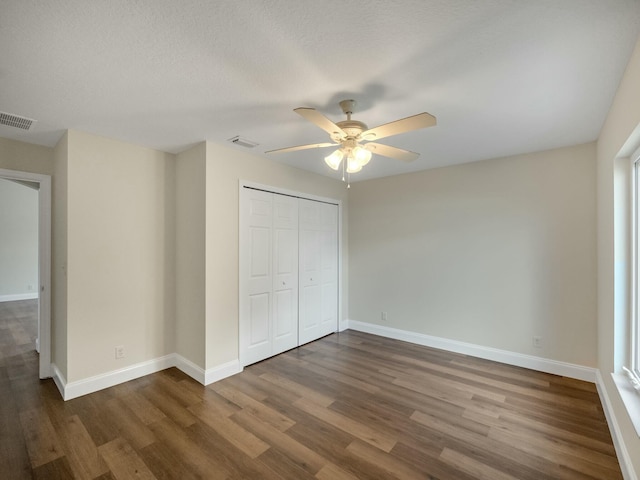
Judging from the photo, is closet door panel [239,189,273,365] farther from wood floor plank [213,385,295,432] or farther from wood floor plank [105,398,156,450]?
wood floor plank [105,398,156,450]

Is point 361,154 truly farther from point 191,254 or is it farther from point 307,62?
point 191,254

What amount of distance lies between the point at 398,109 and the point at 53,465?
3344 mm

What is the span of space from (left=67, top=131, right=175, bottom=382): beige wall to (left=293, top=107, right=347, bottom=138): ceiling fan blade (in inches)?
89.7

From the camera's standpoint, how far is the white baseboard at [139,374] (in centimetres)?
263

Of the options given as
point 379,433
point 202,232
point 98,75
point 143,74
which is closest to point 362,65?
point 143,74

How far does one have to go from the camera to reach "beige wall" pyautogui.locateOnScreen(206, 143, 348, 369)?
294 cm

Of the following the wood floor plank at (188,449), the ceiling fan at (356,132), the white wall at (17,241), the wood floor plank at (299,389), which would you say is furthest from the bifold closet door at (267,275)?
the white wall at (17,241)

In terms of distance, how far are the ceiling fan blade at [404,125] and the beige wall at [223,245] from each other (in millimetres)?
1536

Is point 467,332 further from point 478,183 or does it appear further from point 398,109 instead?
point 398,109

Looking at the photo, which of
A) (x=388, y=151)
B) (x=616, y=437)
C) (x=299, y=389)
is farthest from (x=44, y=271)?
(x=616, y=437)

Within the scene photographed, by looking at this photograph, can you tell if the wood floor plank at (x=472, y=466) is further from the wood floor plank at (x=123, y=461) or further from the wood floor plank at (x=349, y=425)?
the wood floor plank at (x=123, y=461)

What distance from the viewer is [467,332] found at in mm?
3625

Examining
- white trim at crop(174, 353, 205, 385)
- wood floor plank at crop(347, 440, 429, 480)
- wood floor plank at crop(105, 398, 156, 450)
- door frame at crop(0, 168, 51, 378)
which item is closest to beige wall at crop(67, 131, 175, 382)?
white trim at crop(174, 353, 205, 385)

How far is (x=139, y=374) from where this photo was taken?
9.96 feet
